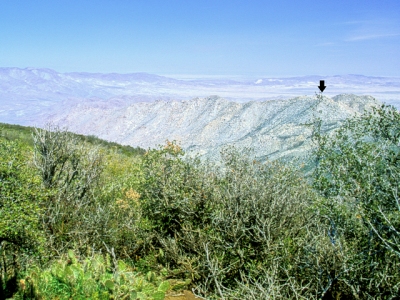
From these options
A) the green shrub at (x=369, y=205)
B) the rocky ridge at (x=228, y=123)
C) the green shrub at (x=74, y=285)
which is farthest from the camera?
the rocky ridge at (x=228, y=123)

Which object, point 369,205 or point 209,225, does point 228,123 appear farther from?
point 369,205

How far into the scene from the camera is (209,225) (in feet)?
37.4

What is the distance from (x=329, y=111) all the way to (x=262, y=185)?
53792mm

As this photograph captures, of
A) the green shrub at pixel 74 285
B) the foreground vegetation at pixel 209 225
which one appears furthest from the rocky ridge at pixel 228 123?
the green shrub at pixel 74 285

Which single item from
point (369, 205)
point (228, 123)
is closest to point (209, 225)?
point (369, 205)

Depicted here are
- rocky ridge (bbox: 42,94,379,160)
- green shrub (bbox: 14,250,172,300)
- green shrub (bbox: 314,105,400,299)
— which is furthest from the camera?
rocky ridge (bbox: 42,94,379,160)

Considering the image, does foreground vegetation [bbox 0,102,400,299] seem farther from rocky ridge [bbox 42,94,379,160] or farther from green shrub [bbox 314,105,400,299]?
rocky ridge [bbox 42,94,379,160]

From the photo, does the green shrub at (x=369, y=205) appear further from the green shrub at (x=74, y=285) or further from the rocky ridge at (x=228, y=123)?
the rocky ridge at (x=228, y=123)

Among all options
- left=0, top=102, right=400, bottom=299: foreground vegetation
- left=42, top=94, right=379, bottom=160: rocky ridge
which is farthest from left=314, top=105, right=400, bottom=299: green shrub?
left=42, top=94, right=379, bottom=160: rocky ridge

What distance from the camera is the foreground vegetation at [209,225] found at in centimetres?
806

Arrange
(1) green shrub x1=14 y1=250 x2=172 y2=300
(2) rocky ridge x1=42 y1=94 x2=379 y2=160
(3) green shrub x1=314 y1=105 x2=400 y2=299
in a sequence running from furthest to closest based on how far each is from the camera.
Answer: (2) rocky ridge x1=42 y1=94 x2=379 y2=160
(3) green shrub x1=314 y1=105 x2=400 y2=299
(1) green shrub x1=14 y1=250 x2=172 y2=300

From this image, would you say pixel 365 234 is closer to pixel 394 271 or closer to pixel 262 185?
pixel 394 271

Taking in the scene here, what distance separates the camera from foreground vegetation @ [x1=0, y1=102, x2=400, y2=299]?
806 cm

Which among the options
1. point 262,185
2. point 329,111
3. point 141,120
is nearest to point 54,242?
point 262,185
